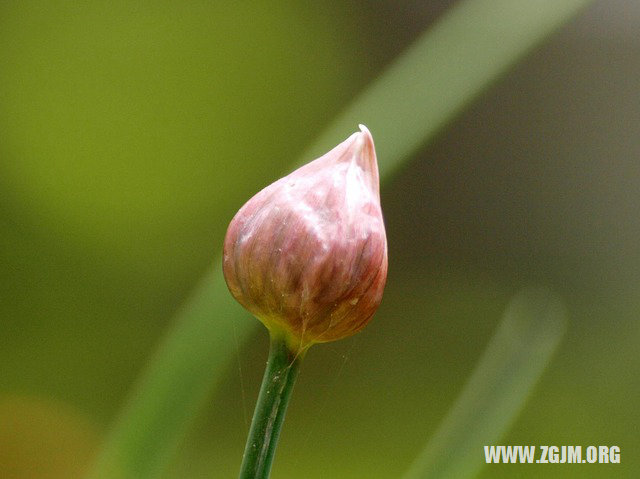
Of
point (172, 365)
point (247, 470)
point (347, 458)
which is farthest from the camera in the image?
point (347, 458)

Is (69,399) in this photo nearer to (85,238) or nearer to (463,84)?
(85,238)

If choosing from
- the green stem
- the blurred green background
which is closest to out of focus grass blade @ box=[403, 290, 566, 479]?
the blurred green background

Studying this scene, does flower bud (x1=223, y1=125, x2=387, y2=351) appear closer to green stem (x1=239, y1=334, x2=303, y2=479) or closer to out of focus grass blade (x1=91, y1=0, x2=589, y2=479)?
green stem (x1=239, y1=334, x2=303, y2=479)

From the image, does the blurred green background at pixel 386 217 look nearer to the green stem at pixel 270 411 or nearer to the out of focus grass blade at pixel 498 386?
the out of focus grass blade at pixel 498 386

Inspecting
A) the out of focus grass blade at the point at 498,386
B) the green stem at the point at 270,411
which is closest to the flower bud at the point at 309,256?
the green stem at the point at 270,411

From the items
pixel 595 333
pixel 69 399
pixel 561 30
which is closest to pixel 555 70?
pixel 561 30
